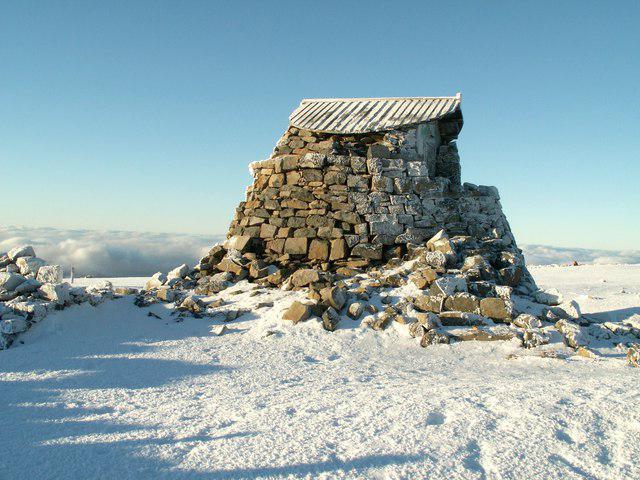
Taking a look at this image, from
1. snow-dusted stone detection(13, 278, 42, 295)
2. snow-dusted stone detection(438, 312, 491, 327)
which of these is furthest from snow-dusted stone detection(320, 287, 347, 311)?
snow-dusted stone detection(13, 278, 42, 295)

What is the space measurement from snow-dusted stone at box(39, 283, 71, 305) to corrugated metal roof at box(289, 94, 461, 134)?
5803mm

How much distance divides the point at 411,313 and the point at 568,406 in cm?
301

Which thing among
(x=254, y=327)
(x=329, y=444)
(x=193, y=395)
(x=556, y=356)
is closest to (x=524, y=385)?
(x=556, y=356)

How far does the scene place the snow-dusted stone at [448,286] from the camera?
6.81 m

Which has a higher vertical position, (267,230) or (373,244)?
(267,230)

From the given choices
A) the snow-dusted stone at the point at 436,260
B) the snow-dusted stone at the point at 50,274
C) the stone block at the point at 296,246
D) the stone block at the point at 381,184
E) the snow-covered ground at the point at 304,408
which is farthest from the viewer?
the stone block at the point at 381,184

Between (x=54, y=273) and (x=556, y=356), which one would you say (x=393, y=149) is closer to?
(x=556, y=356)

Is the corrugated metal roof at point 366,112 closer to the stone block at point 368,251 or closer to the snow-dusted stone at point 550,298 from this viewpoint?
the stone block at point 368,251

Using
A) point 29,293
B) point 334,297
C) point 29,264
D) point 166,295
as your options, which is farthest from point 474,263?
point 29,264

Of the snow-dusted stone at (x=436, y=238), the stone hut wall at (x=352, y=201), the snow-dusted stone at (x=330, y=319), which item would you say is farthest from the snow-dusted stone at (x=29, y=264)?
the snow-dusted stone at (x=436, y=238)

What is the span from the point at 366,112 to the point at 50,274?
762 cm

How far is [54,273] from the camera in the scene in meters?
8.40

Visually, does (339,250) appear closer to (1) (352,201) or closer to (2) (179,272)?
(1) (352,201)

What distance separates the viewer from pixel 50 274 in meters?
8.38
